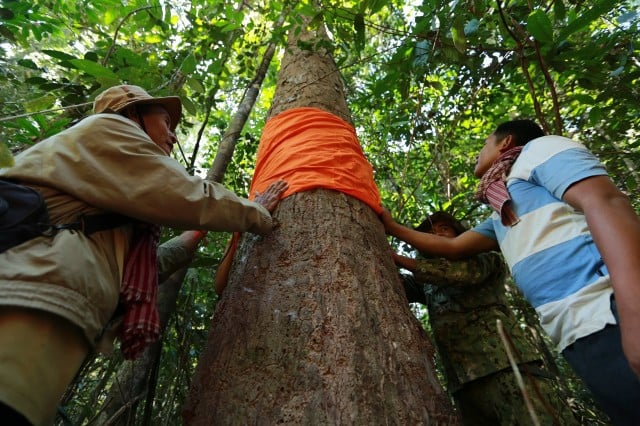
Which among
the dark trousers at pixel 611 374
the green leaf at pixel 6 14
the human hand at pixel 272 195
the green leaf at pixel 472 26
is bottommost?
the dark trousers at pixel 611 374

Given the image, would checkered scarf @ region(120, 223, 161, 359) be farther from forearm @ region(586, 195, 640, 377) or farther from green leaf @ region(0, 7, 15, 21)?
green leaf @ region(0, 7, 15, 21)

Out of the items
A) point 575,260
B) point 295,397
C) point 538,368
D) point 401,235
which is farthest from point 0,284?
point 538,368

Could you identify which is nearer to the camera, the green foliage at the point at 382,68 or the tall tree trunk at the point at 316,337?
the tall tree trunk at the point at 316,337

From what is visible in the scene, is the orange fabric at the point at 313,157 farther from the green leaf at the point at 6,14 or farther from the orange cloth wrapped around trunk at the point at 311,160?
the green leaf at the point at 6,14

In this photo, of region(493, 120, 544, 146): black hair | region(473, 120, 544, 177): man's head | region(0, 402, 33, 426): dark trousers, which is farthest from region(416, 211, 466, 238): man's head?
region(0, 402, 33, 426): dark trousers

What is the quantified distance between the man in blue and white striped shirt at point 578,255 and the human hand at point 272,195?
35.9 inches

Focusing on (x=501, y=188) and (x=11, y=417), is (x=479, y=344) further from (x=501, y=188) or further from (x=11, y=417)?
(x=11, y=417)

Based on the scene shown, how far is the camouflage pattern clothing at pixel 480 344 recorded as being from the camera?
1975 millimetres

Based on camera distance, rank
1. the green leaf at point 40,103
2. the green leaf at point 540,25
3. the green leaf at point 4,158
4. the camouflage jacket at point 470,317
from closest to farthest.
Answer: the green leaf at point 4,158, the green leaf at point 540,25, the green leaf at point 40,103, the camouflage jacket at point 470,317

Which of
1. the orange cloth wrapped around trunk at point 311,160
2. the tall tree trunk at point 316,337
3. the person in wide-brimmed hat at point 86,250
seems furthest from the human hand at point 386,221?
the person in wide-brimmed hat at point 86,250

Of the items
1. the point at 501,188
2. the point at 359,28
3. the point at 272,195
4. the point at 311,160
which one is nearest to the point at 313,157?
the point at 311,160

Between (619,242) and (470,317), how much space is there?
1.41 m

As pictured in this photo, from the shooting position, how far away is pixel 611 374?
1.06 m

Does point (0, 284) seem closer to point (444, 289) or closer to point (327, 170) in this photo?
point (327, 170)
